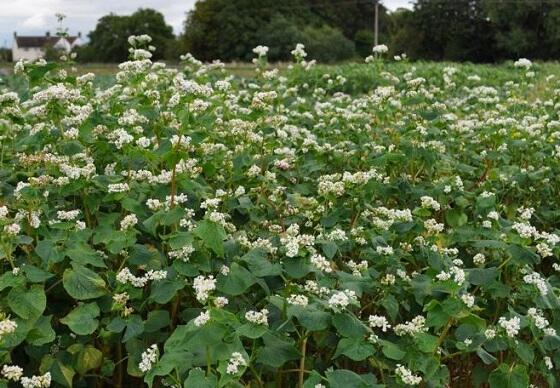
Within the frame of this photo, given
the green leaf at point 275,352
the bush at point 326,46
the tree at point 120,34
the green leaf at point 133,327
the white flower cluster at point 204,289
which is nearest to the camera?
the white flower cluster at point 204,289

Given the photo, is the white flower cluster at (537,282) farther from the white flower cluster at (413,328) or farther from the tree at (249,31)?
the tree at (249,31)

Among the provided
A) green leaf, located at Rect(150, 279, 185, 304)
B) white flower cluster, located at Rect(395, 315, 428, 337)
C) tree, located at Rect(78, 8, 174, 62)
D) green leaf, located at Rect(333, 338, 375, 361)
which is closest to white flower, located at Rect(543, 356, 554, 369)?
white flower cluster, located at Rect(395, 315, 428, 337)

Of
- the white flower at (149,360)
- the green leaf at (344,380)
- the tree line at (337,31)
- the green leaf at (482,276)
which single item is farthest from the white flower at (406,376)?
the tree line at (337,31)

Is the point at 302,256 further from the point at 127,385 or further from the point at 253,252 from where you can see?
the point at 127,385

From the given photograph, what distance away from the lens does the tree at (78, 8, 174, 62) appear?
63438mm

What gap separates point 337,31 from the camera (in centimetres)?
6056

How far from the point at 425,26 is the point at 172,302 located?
2149 inches

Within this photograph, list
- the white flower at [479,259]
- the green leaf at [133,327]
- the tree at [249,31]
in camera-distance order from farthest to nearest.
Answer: the tree at [249,31] → the white flower at [479,259] → the green leaf at [133,327]

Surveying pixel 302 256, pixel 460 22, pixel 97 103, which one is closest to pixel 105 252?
pixel 302 256

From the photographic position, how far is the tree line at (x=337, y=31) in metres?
48.6

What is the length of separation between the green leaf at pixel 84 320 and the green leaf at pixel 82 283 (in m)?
0.04

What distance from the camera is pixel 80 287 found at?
2293mm

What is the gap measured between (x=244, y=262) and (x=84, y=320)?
0.57 m

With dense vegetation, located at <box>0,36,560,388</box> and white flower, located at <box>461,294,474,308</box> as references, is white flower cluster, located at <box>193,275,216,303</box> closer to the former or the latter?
dense vegetation, located at <box>0,36,560,388</box>
